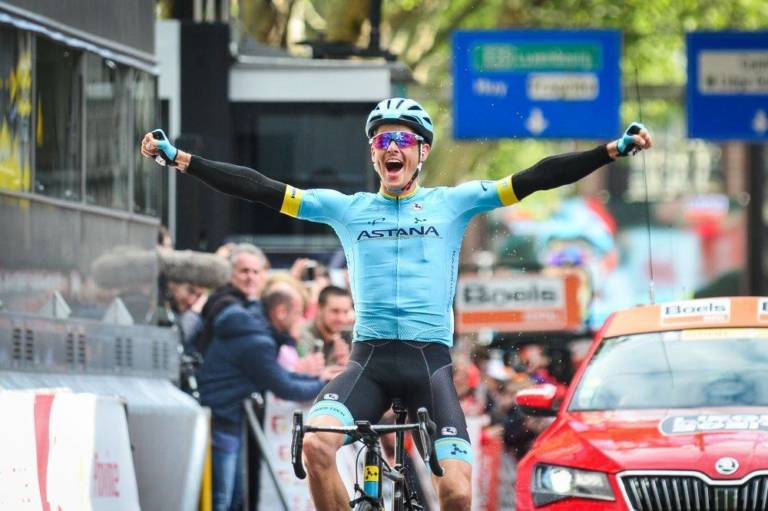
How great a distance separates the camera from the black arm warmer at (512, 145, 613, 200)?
8.79 meters

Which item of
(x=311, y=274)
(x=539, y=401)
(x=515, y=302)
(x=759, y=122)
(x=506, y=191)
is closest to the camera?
(x=506, y=191)

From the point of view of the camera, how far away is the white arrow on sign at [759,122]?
101 ft

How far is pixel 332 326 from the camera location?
48.9ft

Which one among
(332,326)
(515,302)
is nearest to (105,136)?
(332,326)

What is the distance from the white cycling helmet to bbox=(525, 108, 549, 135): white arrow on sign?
20728 mm

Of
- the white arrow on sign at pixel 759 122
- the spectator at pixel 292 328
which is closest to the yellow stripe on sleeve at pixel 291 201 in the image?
the spectator at pixel 292 328

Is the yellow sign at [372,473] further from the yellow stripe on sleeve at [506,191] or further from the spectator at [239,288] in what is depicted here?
the spectator at [239,288]

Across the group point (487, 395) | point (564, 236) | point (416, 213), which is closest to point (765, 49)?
point (487, 395)

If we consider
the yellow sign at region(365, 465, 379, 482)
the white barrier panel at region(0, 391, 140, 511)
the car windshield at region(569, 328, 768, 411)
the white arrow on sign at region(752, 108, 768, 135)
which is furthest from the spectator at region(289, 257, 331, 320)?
the white arrow on sign at region(752, 108, 768, 135)

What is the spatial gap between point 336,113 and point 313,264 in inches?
51.6

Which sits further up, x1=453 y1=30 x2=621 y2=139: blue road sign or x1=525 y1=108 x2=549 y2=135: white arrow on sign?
x1=453 y1=30 x2=621 y2=139: blue road sign

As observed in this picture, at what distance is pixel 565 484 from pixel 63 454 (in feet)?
7.87

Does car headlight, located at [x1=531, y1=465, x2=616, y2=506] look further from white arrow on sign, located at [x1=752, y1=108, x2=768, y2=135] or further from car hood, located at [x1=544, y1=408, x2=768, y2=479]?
white arrow on sign, located at [x1=752, y1=108, x2=768, y2=135]

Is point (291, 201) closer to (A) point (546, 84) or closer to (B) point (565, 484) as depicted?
(B) point (565, 484)
